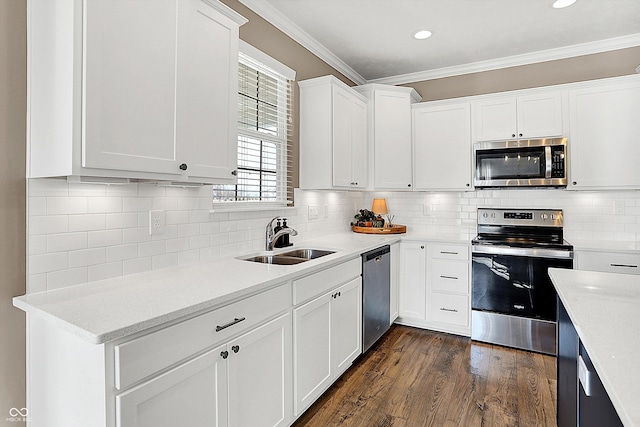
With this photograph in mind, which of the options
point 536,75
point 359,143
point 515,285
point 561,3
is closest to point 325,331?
point 515,285

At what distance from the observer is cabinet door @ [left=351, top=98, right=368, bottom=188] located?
3510 mm

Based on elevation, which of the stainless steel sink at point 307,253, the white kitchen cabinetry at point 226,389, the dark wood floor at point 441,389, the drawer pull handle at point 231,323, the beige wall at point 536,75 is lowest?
the dark wood floor at point 441,389

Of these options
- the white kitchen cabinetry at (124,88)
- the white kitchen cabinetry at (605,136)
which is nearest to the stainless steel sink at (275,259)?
the white kitchen cabinetry at (124,88)

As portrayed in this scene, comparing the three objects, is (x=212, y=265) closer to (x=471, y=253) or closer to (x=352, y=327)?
(x=352, y=327)

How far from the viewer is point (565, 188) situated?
11.0 ft

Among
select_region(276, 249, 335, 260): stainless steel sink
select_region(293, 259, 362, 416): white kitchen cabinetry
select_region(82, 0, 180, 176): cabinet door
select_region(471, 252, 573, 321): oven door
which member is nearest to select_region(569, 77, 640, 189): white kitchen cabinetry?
select_region(471, 252, 573, 321): oven door

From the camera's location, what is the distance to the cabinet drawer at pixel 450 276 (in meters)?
3.43

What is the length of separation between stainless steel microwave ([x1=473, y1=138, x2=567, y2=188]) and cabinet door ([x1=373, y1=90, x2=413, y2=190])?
0.70 metres

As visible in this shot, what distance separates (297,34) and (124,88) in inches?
78.6

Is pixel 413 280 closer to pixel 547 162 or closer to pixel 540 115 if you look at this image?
pixel 547 162

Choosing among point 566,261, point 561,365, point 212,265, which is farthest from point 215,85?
point 566,261

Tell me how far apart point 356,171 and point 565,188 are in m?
1.91

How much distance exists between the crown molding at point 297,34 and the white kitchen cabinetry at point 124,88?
2.97ft

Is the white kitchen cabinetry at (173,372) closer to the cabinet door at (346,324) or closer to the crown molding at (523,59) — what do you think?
the cabinet door at (346,324)
